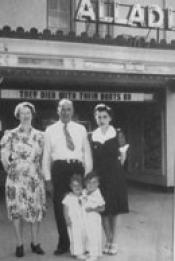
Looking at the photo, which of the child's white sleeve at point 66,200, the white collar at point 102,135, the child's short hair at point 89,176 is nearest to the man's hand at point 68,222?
the child's white sleeve at point 66,200

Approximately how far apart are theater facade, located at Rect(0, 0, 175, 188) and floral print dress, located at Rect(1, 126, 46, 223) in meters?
0.46

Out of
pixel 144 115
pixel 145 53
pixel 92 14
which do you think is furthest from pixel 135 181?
pixel 92 14

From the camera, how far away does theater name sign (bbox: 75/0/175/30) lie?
6.76m

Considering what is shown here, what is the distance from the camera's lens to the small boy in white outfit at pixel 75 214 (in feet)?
13.7

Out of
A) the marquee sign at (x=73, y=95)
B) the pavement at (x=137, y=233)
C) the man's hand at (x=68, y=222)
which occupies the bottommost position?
the pavement at (x=137, y=233)

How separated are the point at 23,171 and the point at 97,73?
81.7 inches

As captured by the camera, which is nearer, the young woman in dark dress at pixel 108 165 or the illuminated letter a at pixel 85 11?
the young woman in dark dress at pixel 108 165

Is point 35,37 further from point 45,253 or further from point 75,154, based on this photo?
point 45,253

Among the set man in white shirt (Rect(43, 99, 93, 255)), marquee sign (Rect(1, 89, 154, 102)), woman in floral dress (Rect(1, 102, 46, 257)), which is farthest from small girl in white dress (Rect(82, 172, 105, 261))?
marquee sign (Rect(1, 89, 154, 102))

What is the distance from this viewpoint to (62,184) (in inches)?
167

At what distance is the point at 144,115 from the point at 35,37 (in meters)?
1.83

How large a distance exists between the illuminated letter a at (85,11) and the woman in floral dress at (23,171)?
9.56ft

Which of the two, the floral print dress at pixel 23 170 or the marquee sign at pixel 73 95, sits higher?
the marquee sign at pixel 73 95

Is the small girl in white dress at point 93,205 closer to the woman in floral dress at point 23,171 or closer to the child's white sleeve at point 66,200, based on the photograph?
the child's white sleeve at point 66,200
